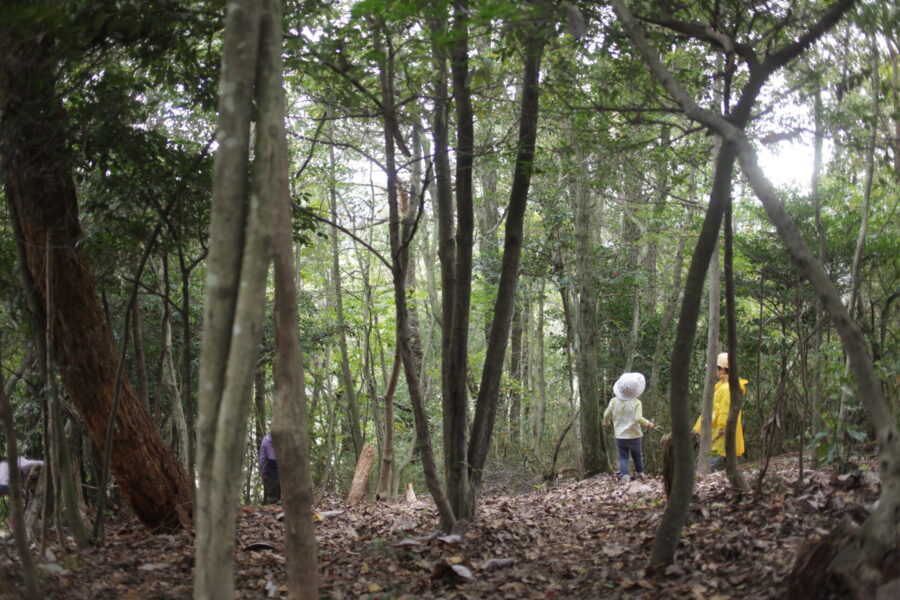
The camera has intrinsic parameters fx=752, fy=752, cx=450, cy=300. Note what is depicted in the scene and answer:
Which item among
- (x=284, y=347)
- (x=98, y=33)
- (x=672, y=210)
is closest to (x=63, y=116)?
(x=98, y=33)

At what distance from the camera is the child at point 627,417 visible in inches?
426

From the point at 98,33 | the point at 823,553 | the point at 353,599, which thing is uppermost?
the point at 98,33

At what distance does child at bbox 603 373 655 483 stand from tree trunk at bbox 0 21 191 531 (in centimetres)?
605

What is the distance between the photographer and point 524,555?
6.66 meters

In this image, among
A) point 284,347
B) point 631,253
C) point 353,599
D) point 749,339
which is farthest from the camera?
point 631,253

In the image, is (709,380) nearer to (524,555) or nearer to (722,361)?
(722,361)

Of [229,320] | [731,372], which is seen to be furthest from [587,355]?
[229,320]

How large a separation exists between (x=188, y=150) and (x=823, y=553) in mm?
6000

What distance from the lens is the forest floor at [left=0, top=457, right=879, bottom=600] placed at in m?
5.20

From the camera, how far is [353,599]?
5.33 m

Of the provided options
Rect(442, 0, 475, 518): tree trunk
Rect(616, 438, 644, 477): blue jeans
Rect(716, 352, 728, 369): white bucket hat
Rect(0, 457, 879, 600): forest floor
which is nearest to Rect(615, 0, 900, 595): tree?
Rect(0, 457, 879, 600): forest floor

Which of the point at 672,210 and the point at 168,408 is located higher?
the point at 672,210

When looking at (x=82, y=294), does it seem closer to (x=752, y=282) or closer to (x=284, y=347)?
(x=284, y=347)

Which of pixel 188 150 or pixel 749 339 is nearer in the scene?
pixel 188 150
